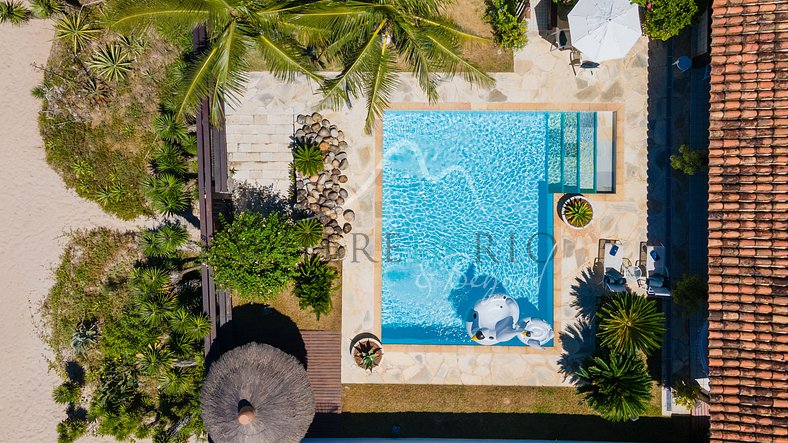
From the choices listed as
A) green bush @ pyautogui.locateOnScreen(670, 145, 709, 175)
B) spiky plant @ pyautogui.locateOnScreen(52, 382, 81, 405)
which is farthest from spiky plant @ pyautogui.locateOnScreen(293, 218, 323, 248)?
green bush @ pyautogui.locateOnScreen(670, 145, 709, 175)

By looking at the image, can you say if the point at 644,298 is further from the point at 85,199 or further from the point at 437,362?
the point at 85,199

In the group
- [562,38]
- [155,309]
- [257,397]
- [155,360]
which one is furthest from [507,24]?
[155,360]

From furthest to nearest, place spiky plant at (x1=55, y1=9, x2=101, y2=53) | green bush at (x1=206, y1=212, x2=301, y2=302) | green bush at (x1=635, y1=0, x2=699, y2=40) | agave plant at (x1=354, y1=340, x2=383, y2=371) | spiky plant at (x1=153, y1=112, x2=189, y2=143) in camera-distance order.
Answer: spiky plant at (x1=55, y1=9, x2=101, y2=53), agave plant at (x1=354, y1=340, x2=383, y2=371), spiky plant at (x1=153, y1=112, x2=189, y2=143), green bush at (x1=635, y1=0, x2=699, y2=40), green bush at (x1=206, y1=212, x2=301, y2=302)

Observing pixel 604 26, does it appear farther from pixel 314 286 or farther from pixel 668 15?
pixel 314 286

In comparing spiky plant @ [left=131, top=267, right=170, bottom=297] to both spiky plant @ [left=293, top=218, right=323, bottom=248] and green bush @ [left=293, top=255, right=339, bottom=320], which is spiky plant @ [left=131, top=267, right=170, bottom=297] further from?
spiky plant @ [left=293, top=218, right=323, bottom=248]

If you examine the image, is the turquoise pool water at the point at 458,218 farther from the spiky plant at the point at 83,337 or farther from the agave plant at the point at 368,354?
the spiky plant at the point at 83,337

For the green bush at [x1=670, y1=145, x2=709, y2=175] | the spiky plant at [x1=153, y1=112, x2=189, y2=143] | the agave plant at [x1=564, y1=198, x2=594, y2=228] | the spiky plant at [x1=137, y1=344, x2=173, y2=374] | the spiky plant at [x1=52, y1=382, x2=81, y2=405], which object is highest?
the spiky plant at [x1=153, y1=112, x2=189, y2=143]
